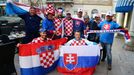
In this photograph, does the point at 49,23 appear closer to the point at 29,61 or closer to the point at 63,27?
the point at 63,27

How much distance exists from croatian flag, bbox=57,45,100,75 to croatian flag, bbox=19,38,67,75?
252mm

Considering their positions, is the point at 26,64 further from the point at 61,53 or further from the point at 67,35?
the point at 67,35

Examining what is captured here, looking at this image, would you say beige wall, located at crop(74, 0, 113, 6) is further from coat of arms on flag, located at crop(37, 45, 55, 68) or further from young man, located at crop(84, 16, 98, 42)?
coat of arms on flag, located at crop(37, 45, 55, 68)

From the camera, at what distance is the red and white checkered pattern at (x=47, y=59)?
258 inches

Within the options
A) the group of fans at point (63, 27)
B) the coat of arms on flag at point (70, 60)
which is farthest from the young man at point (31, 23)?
the coat of arms on flag at point (70, 60)

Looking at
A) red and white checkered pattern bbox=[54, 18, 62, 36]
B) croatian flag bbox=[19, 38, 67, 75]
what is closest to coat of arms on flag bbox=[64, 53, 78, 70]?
croatian flag bbox=[19, 38, 67, 75]

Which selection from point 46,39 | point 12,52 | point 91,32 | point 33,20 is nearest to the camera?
point 12,52

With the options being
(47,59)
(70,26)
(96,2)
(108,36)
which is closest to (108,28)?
(108,36)

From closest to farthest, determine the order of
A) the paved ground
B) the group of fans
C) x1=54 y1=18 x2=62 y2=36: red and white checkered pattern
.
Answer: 1. the group of fans
2. the paved ground
3. x1=54 y1=18 x2=62 y2=36: red and white checkered pattern

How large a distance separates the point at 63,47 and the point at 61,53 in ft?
0.65

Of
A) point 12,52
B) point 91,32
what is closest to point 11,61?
point 12,52

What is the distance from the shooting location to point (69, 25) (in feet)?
25.4

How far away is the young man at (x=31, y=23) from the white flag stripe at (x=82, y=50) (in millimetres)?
1191

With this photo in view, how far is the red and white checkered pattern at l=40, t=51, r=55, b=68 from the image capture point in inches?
258
